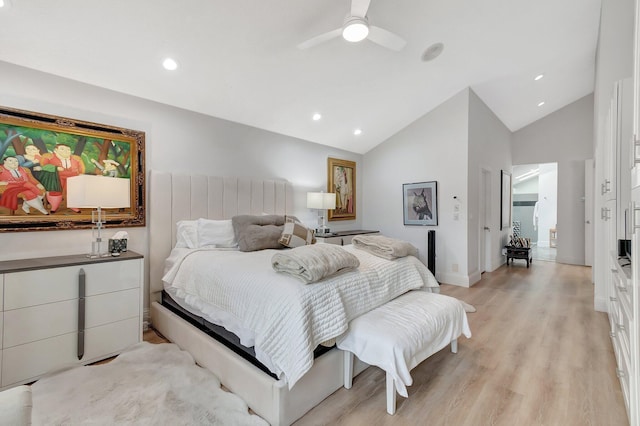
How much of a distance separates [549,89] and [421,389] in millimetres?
5719

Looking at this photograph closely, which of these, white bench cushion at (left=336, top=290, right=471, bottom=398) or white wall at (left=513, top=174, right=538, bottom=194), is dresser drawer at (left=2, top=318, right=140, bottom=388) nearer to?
white bench cushion at (left=336, top=290, right=471, bottom=398)

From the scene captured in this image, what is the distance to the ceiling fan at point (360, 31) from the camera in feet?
6.94

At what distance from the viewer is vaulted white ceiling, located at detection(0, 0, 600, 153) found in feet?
7.47

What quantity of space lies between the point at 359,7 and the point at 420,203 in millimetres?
3588

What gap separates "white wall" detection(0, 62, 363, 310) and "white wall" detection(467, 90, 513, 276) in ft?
7.94

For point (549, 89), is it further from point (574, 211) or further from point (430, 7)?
point (430, 7)

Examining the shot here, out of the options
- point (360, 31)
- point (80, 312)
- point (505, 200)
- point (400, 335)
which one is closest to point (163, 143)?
point (80, 312)

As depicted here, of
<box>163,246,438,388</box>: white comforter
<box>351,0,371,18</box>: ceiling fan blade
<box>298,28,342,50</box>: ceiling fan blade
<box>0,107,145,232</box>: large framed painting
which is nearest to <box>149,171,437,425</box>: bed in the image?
<box>163,246,438,388</box>: white comforter

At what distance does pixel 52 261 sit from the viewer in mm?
2312

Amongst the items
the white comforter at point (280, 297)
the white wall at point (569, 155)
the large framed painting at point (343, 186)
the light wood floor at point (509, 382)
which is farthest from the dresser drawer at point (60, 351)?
the white wall at point (569, 155)

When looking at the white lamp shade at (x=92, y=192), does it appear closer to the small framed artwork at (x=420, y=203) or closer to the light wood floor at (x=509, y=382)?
the light wood floor at (x=509, y=382)

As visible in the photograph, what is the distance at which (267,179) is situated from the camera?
424 centimetres

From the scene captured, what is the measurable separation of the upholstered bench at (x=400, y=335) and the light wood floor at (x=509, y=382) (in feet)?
0.61

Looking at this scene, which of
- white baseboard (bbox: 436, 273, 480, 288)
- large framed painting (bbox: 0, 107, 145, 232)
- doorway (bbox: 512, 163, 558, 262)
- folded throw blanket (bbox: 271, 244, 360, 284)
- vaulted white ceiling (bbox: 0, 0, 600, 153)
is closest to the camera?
folded throw blanket (bbox: 271, 244, 360, 284)
